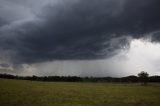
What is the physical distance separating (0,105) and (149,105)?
23698mm

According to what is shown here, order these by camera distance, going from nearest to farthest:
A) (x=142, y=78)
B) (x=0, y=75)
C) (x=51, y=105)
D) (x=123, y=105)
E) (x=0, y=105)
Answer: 1. (x=0, y=105)
2. (x=51, y=105)
3. (x=123, y=105)
4. (x=142, y=78)
5. (x=0, y=75)

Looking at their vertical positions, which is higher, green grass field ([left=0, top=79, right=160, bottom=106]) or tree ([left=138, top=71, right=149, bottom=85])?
tree ([left=138, top=71, right=149, bottom=85])

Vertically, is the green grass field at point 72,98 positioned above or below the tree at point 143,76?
below

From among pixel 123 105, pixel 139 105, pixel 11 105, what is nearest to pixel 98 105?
pixel 123 105

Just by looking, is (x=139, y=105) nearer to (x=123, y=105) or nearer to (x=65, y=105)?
(x=123, y=105)

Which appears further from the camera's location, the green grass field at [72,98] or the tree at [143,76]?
the tree at [143,76]

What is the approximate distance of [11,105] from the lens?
31625 millimetres

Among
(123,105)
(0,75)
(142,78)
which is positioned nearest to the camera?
(123,105)

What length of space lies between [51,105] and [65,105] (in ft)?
7.22

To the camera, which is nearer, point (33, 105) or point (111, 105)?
point (33, 105)

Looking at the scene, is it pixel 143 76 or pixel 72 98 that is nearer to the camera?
pixel 72 98

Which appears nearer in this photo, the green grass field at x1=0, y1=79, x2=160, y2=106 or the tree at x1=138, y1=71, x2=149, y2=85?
the green grass field at x1=0, y1=79, x2=160, y2=106

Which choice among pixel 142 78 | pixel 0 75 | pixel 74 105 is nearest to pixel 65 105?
pixel 74 105

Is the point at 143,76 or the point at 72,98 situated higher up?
the point at 143,76
